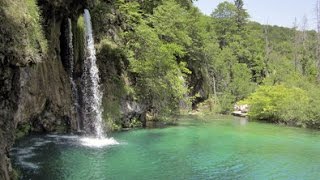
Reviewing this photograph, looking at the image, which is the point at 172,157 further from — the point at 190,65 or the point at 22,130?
the point at 190,65

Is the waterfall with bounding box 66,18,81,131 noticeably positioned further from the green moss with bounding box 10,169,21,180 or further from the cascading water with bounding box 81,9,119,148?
the green moss with bounding box 10,169,21,180

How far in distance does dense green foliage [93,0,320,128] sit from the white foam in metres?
7.01

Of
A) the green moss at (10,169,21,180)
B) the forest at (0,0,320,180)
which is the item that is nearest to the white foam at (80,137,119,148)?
the forest at (0,0,320,180)

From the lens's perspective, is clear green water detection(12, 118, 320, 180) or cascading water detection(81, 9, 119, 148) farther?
cascading water detection(81, 9, 119, 148)

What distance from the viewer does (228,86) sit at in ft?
173

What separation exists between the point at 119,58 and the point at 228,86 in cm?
2546

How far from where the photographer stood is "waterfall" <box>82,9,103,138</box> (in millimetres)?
25922

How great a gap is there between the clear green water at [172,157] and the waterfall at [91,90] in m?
1.92

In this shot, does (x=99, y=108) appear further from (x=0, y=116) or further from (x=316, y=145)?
(x=0, y=116)

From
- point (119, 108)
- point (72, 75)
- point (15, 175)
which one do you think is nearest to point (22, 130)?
point (72, 75)

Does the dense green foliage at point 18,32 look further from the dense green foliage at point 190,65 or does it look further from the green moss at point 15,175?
the dense green foliage at point 190,65

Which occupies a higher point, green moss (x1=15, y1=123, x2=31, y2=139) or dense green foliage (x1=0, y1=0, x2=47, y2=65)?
dense green foliage (x1=0, y1=0, x2=47, y2=65)

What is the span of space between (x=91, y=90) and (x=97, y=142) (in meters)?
5.42

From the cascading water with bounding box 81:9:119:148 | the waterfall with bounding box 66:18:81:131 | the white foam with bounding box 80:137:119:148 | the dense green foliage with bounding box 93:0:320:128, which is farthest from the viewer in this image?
the dense green foliage with bounding box 93:0:320:128
